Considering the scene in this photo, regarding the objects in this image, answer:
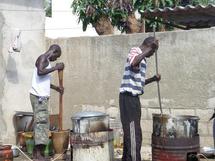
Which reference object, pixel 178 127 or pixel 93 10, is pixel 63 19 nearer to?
pixel 93 10

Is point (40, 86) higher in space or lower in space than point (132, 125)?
higher

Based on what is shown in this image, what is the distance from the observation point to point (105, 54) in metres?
9.79

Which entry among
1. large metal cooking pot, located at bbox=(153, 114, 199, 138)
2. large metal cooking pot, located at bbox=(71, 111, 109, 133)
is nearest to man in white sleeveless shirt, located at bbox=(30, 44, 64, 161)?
large metal cooking pot, located at bbox=(71, 111, 109, 133)

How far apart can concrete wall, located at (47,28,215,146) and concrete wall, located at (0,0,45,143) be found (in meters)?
0.54

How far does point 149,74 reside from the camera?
9.20 metres

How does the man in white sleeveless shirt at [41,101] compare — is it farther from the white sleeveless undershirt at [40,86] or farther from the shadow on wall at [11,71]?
the shadow on wall at [11,71]

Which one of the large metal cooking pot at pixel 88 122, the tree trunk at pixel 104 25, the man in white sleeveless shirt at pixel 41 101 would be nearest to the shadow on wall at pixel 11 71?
the man in white sleeveless shirt at pixel 41 101

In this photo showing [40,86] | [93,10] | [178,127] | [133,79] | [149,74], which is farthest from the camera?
[93,10]

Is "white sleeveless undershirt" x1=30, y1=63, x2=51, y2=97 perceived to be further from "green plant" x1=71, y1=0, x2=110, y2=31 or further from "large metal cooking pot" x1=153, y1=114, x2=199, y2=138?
"green plant" x1=71, y1=0, x2=110, y2=31

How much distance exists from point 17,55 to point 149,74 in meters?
2.70

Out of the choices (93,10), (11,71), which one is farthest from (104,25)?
(11,71)

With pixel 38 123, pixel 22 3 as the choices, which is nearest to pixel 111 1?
pixel 22 3

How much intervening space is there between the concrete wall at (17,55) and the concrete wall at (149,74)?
1.78 ft

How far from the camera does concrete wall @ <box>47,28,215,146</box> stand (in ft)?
27.8
